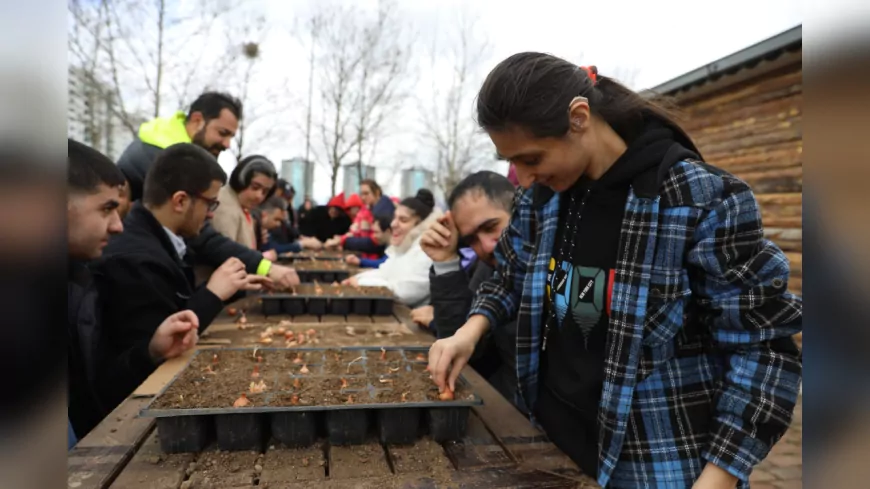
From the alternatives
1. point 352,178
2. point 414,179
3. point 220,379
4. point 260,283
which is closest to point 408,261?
point 260,283

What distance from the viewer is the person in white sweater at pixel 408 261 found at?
3.74m

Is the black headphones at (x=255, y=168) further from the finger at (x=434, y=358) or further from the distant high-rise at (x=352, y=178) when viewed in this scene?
the distant high-rise at (x=352, y=178)

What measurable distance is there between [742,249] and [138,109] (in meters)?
11.8

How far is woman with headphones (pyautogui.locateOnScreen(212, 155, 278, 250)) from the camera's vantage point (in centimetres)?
440

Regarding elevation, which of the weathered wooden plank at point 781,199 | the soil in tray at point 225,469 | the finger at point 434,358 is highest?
the weathered wooden plank at point 781,199

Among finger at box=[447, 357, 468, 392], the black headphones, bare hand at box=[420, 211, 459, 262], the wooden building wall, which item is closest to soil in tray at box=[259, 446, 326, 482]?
finger at box=[447, 357, 468, 392]

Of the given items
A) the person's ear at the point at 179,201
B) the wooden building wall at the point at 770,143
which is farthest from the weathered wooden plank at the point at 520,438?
the wooden building wall at the point at 770,143

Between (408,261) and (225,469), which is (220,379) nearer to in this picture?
(225,469)

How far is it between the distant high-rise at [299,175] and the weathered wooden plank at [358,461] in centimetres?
1804

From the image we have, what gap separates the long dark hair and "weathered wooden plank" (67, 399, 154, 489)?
1296mm

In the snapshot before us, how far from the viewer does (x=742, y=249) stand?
1203mm

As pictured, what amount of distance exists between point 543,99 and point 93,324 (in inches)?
73.4

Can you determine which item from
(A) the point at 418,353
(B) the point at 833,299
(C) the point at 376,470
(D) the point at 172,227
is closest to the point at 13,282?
(B) the point at 833,299

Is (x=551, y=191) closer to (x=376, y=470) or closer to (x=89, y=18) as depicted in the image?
(x=376, y=470)
